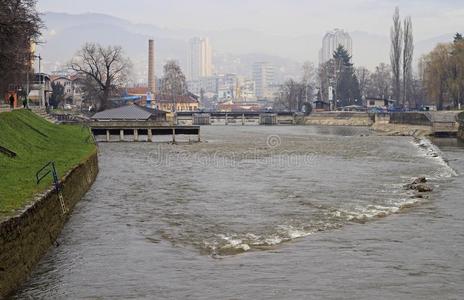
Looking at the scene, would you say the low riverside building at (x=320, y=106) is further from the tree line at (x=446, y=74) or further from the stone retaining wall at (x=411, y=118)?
the tree line at (x=446, y=74)

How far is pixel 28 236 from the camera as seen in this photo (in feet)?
53.6

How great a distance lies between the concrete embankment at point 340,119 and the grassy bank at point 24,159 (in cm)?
9492

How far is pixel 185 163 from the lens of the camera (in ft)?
154

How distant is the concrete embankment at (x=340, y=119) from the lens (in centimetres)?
13338

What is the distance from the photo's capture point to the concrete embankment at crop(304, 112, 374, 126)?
133375mm

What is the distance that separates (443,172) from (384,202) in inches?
560

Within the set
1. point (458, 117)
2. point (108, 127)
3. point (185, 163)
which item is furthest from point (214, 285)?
point (458, 117)

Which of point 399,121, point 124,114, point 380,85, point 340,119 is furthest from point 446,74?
point 380,85

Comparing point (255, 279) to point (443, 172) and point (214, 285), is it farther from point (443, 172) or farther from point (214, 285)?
point (443, 172)

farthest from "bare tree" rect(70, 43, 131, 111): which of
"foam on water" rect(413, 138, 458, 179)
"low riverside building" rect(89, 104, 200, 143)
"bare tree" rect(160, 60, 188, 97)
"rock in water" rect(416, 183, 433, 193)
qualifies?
"rock in water" rect(416, 183, 433, 193)

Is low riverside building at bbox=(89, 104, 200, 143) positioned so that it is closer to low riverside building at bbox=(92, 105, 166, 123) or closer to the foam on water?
low riverside building at bbox=(92, 105, 166, 123)

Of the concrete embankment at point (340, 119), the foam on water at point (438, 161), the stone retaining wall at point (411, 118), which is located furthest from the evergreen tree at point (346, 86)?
the foam on water at point (438, 161)

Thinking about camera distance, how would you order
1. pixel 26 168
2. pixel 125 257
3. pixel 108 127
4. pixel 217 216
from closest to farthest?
pixel 125 257, pixel 217 216, pixel 26 168, pixel 108 127

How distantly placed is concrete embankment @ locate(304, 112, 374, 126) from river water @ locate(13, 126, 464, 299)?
94.7 m
